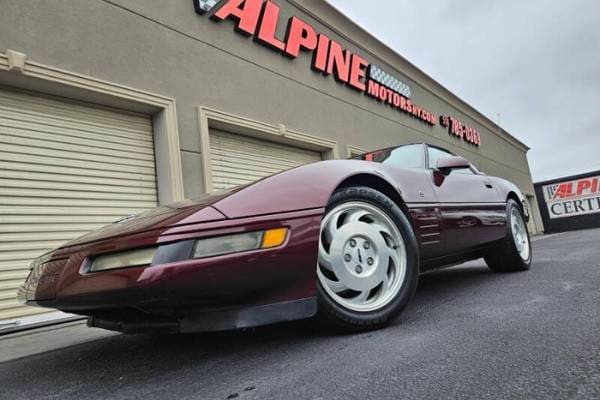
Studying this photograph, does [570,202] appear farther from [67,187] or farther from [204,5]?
[67,187]

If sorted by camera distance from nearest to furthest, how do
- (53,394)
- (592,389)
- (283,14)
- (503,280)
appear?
(592,389)
(53,394)
(503,280)
(283,14)

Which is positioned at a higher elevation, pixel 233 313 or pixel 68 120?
pixel 68 120

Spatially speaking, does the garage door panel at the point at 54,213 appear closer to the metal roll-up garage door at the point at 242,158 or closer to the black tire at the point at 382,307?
the metal roll-up garage door at the point at 242,158

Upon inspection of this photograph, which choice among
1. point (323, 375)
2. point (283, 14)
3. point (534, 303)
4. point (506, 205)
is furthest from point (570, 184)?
point (323, 375)

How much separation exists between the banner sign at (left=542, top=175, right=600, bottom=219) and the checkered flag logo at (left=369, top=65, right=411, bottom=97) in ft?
47.3

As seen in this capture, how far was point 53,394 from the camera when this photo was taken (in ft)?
4.45

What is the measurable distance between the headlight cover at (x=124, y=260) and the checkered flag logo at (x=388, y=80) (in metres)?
8.66

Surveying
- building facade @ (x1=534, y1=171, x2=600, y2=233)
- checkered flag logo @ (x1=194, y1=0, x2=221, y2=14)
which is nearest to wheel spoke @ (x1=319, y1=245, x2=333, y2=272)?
checkered flag logo @ (x1=194, y1=0, x2=221, y2=14)

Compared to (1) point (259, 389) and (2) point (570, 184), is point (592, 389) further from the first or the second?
(2) point (570, 184)

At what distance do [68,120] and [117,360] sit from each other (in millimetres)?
3303

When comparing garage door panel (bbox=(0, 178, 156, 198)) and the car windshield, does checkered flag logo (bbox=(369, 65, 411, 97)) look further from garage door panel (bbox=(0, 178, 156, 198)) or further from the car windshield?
the car windshield

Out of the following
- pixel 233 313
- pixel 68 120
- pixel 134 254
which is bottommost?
pixel 233 313

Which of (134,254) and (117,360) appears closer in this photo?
(134,254)

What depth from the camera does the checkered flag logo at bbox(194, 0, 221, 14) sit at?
541 cm
